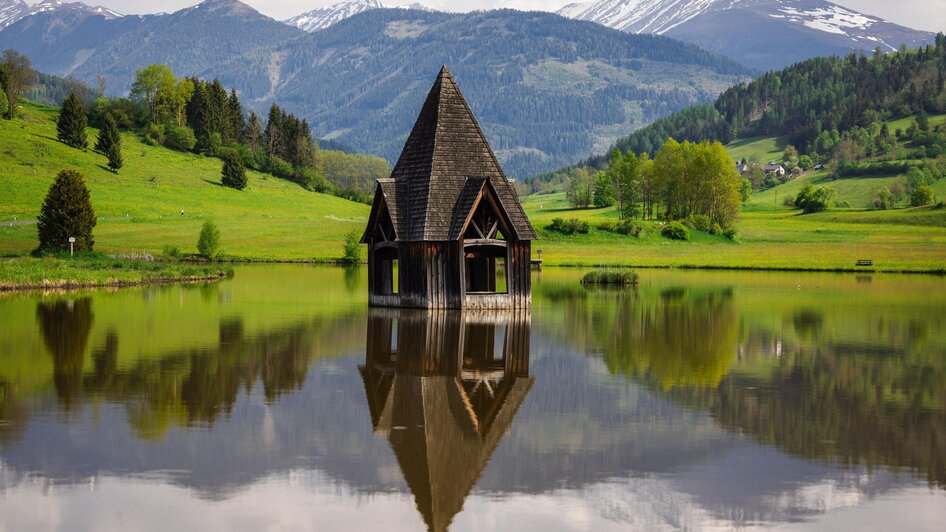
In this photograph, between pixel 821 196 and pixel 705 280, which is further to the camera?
pixel 821 196

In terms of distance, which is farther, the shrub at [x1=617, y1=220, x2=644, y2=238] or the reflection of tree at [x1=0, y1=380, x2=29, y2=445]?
the shrub at [x1=617, y1=220, x2=644, y2=238]

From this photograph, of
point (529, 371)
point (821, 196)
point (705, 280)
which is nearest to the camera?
point (529, 371)

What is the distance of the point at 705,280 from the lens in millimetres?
72625

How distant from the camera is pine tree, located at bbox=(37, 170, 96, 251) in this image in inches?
2660

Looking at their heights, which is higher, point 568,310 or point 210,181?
point 210,181

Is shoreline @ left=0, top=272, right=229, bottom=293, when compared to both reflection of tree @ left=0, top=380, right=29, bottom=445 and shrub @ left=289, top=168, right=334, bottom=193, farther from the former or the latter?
shrub @ left=289, top=168, right=334, bottom=193

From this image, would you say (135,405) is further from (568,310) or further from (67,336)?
(568,310)

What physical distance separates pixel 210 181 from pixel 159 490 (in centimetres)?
14134

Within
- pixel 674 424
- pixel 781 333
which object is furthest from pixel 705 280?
pixel 674 424

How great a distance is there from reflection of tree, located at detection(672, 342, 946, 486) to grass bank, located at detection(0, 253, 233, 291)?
125ft

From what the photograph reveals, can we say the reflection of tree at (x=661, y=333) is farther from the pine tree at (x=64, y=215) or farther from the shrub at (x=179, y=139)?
the shrub at (x=179, y=139)

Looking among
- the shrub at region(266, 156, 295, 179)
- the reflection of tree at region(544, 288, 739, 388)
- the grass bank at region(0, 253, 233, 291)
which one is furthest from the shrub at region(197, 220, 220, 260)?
the shrub at region(266, 156, 295, 179)

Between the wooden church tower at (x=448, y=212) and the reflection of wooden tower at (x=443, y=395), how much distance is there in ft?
12.4

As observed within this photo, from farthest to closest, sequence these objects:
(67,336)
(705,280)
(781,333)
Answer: (705,280)
(781,333)
(67,336)
